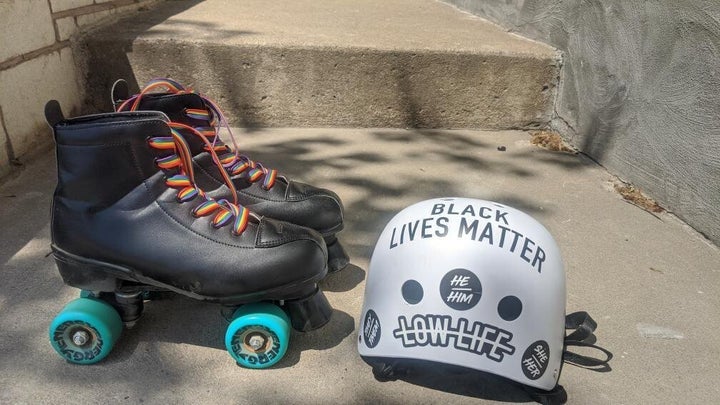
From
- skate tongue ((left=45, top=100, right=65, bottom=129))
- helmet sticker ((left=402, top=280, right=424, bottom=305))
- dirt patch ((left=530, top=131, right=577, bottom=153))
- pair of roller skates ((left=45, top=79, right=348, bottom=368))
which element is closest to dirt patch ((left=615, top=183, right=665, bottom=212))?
dirt patch ((left=530, top=131, right=577, bottom=153))

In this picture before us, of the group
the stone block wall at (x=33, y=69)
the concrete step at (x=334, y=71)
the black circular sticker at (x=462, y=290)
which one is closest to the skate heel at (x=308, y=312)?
the black circular sticker at (x=462, y=290)

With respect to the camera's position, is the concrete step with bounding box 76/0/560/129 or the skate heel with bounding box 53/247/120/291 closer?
the skate heel with bounding box 53/247/120/291

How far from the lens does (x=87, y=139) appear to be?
1.38 m

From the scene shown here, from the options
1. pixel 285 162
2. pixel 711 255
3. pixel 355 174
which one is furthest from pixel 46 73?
pixel 711 255

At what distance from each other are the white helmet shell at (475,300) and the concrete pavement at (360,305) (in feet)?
0.45

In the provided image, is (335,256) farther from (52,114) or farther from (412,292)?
(52,114)

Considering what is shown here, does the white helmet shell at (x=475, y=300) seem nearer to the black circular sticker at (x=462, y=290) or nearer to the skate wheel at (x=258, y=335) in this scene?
the black circular sticker at (x=462, y=290)

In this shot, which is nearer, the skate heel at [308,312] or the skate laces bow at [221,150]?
the skate heel at [308,312]

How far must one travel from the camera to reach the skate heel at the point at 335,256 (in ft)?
6.17

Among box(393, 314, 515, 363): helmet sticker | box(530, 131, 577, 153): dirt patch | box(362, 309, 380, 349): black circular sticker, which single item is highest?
box(393, 314, 515, 363): helmet sticker

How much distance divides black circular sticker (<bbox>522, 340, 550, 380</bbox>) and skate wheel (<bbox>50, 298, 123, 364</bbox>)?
102 centimetres

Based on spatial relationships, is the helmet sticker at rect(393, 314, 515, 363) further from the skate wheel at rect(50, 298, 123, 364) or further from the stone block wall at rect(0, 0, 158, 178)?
the stone block wall at rect(0, 0, 158, 178)

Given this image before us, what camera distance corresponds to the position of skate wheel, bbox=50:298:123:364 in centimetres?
145

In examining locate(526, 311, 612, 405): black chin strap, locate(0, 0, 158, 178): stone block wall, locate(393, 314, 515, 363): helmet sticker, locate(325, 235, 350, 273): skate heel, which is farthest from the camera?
locate(0, 0, 158, 178): stone block wall
